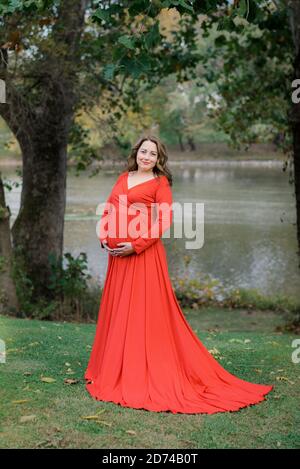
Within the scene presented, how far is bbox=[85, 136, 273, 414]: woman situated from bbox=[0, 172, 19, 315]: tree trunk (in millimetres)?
5131

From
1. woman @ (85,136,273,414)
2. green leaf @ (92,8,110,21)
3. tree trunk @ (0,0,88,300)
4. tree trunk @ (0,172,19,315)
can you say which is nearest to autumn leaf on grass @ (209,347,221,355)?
woman @ (85,136,273,414)

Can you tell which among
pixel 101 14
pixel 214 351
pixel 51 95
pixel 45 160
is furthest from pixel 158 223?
pixel 45 160

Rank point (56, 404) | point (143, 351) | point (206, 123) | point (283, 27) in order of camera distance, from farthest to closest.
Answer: point (206, 123)
point (283, 27)
point (143, 351)
point (56, 404)

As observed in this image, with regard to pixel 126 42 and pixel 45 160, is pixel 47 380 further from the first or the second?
pixel 45 160

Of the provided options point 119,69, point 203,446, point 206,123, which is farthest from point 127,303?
point 206,123

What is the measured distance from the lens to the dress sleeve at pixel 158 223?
4.90 meters

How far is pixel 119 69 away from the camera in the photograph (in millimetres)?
5211

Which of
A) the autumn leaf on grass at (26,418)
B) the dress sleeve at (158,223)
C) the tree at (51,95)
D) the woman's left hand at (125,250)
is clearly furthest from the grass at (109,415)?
the tree at (51,95)

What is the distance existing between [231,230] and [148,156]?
16.6 m

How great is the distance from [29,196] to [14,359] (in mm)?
6071

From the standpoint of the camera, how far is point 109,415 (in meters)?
4.36

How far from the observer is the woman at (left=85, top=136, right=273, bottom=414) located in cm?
479

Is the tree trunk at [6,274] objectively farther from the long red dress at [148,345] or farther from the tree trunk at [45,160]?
the long red dress at [148,345]
